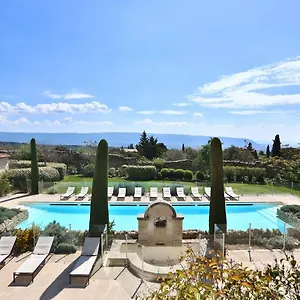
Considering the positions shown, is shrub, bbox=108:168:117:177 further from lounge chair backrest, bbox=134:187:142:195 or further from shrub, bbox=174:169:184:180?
lounge chair backrest, bbox=134:187:142:195

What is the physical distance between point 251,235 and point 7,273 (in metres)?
8.43

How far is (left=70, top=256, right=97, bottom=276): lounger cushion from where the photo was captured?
28.1 feet

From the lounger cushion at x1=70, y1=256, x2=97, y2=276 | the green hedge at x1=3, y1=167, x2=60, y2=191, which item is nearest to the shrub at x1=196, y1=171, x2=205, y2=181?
the green hedge at x1=3, y1=167, x2=60, y2=191

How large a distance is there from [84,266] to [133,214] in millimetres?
9167

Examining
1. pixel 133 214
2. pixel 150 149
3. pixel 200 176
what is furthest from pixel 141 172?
pixel 150 149

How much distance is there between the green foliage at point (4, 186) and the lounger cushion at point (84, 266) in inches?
520

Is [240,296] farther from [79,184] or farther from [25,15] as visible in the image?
[79,184]

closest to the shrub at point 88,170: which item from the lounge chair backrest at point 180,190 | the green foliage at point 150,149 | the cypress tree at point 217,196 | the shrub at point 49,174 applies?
the shrub at point 49,174

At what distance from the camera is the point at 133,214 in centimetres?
1805

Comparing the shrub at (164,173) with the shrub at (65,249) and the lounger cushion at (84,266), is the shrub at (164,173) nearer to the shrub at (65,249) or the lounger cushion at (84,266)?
the shrub at (65,249)

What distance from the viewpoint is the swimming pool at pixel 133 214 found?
16.1 m

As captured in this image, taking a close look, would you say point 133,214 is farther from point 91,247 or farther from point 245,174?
point 245,174

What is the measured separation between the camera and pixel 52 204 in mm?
18922

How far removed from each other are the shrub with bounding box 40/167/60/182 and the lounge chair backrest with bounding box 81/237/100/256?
14.9m
